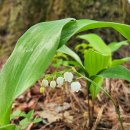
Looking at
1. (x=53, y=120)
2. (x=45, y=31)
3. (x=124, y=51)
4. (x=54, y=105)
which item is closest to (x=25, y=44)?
(x=45, y=31)

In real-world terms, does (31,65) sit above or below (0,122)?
above

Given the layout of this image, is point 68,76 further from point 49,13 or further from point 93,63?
point 49,13

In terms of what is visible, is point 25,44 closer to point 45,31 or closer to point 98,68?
point 45,31

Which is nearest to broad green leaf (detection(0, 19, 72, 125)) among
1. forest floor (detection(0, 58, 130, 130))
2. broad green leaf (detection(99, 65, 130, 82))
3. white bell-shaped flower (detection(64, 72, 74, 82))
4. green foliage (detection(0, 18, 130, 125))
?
green foliage (detection(0, 18, 130, 125))

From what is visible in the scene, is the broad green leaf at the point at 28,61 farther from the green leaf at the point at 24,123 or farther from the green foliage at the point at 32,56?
the green leaf at the point at 24,123

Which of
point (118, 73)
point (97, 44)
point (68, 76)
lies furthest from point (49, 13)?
point (68, 76)

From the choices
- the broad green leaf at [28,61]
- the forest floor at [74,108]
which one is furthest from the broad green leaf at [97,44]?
the broad green leaf at [28,61]
